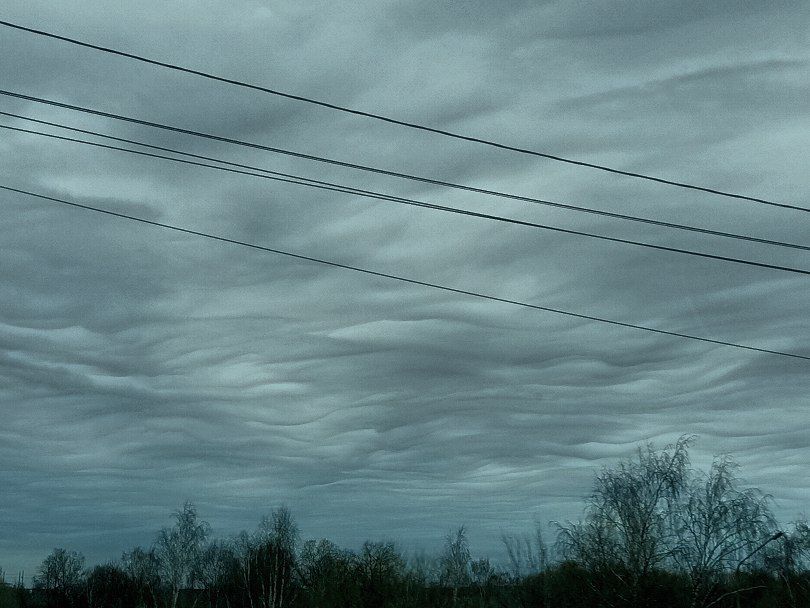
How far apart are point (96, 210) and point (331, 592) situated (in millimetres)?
49642

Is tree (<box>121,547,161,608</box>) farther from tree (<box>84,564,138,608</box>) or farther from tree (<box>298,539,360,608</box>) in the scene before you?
tree (<box>298,539,360,608</box>)

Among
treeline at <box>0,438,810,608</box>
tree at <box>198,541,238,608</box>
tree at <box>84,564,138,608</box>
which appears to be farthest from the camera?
tree at <box>84,564,138,608</box>

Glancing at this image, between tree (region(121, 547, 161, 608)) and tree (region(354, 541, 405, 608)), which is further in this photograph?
tree (region(121, 547, 161, 608))

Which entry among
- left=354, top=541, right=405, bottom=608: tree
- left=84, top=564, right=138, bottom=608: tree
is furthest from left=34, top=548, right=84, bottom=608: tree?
left=354, top=541, right=405, bottom=608: tree

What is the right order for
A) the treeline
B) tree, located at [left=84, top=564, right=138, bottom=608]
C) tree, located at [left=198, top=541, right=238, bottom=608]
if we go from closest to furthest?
the treeline, tree, located at [left=198, top=541, right=238, bottom=608], tree, located at [left=84, top=564, right=138, bottom=608]

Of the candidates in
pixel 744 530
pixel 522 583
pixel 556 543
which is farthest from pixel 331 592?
pixel 744 530

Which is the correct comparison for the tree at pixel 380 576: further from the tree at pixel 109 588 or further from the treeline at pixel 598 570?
the tree at pixel 109 588

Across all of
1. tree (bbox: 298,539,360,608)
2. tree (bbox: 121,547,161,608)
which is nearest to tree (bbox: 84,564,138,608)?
tree (bbox: 121,547,161,608)

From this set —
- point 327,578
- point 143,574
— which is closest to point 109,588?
point 143,574

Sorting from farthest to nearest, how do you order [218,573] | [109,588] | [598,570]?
[109,588], [218,573], [598,570]

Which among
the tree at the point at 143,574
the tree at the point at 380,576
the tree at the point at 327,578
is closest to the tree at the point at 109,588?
the tree at the point at 143,574

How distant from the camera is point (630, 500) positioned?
58625 millimetres

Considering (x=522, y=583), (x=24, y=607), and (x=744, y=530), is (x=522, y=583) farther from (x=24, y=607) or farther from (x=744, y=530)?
(x=24, y=607)

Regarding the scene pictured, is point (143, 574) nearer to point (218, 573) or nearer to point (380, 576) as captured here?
point (218, 573)
